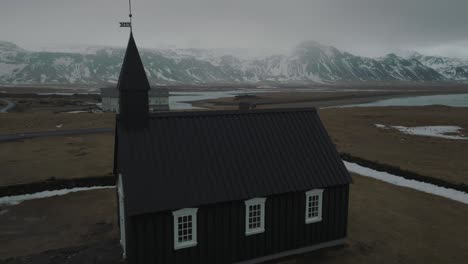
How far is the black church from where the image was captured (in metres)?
17.3

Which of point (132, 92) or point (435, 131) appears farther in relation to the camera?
point (435, 131)

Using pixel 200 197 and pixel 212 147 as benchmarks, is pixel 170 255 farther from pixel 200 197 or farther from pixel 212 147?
pixel 212 147

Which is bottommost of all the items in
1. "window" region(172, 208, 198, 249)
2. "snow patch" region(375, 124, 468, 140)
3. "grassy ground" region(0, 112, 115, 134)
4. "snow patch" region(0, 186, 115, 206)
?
"snow patch" region(0, 186, 115, 206)

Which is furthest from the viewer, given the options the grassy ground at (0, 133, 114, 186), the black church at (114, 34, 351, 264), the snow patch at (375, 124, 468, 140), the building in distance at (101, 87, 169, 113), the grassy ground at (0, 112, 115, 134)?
the building in distance at (101, 87, 169, 113)

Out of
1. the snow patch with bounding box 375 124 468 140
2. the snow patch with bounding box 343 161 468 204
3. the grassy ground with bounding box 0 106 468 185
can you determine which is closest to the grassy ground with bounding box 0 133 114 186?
the grassy ground with bounding box 0 106 468 185

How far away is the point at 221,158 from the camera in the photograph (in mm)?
19562

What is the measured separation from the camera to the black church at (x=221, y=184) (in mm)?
17328

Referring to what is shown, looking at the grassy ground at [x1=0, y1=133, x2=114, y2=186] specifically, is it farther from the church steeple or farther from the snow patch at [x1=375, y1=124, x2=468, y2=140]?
the snow patch at [x1=375, y1=124, x2=468, y2=140]

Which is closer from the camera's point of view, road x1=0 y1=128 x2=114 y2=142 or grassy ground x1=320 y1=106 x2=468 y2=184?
grassy ground x1=320 y1=106 x2=468 y2=184

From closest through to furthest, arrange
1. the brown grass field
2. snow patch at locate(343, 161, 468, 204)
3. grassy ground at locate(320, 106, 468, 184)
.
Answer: the brown grass field, snow patch at locate(343, 161, 468, 204), grassy ground at locate(320, 106, 468, 184)

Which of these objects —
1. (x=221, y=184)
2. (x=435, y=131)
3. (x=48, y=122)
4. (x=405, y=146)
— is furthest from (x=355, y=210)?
(x=48, y=122)

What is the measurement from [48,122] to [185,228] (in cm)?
6804

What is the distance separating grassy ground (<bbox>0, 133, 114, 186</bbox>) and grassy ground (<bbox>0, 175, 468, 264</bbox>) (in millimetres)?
5542

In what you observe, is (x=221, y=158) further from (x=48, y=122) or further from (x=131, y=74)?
(x=48, y=122)
